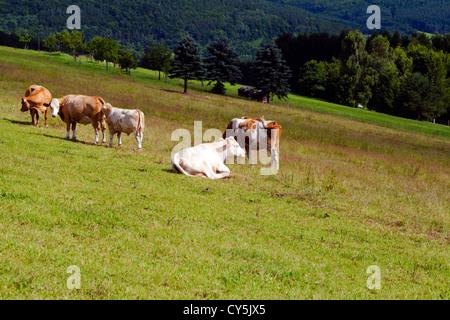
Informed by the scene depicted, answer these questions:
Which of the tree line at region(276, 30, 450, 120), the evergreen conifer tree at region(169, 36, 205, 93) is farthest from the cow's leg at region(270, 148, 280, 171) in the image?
the tree line at region(276, 30, 450, 120)

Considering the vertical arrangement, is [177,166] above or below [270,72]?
below

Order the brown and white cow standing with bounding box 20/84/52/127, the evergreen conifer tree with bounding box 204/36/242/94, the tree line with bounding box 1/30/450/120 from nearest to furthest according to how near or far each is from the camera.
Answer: the brown and white cow standing with bounding box 20/84/52/127
the tree line with bounding box 1/30/450/120
the evergreen conifer tree with bounding box 204/36/242/94

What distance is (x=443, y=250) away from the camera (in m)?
9.22

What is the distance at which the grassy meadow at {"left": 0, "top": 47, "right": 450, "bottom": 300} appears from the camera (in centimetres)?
580

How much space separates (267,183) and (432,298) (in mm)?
8259

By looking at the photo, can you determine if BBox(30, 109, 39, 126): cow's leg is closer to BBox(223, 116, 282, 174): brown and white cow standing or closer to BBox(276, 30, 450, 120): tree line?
BBox(223, 116, 282, 174): brown and white cow standing

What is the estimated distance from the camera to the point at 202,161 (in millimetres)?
13719

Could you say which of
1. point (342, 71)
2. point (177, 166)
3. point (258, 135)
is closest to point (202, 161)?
point (177, 166)

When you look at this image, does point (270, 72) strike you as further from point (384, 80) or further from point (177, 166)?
point (177, 166)

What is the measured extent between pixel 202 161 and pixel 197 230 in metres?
5.68

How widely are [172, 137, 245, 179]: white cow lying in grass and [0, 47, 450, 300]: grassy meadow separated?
476 mm

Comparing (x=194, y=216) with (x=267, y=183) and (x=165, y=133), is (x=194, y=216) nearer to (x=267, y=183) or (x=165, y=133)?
(x=267, y=183)

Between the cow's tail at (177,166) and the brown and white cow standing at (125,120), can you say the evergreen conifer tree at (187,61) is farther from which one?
the cow's tail at (177,166)

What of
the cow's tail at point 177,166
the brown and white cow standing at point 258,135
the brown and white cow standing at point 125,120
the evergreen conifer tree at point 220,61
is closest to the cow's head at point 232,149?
the cow's tail at point 177,166
